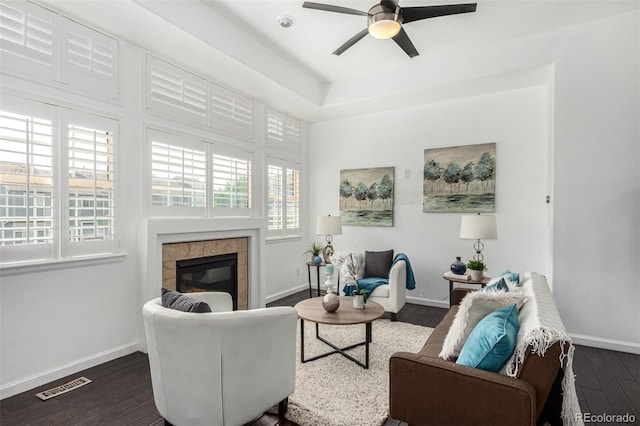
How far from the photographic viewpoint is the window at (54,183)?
2.54 meters

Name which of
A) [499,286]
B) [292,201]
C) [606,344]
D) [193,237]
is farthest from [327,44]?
[606,344]

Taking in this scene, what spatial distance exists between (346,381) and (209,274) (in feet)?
7.28

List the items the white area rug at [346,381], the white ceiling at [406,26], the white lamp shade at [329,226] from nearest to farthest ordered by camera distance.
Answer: the white area rug at [346,381] < the white ceiling at [406,26] < the white lamp shade at [329,226]

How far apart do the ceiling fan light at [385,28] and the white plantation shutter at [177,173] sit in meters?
2.40

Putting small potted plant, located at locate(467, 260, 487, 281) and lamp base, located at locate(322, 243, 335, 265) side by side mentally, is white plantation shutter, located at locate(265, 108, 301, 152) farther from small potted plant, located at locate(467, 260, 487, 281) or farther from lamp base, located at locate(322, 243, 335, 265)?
small potted plant, located at locate(467, 260, 487, 281)

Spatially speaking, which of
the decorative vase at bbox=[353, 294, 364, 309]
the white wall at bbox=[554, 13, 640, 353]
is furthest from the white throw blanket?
the white wall at bbox=[554, 13, 640, 353]

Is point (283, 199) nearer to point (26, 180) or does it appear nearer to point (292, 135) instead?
point (292, 135)

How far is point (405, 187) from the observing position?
512 cm

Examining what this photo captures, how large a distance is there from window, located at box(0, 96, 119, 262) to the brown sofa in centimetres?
285

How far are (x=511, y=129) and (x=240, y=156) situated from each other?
3669 millimetres

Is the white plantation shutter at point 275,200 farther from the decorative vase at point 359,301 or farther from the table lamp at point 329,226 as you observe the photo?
the decorative vase at point 359,301

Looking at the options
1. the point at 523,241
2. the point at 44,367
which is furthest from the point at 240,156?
the point at 523,241

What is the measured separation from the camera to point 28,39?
8.57 feet

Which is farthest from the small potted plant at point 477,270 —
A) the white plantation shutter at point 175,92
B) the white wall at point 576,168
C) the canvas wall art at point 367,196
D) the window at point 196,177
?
the white plantation shutter at point 175,92
